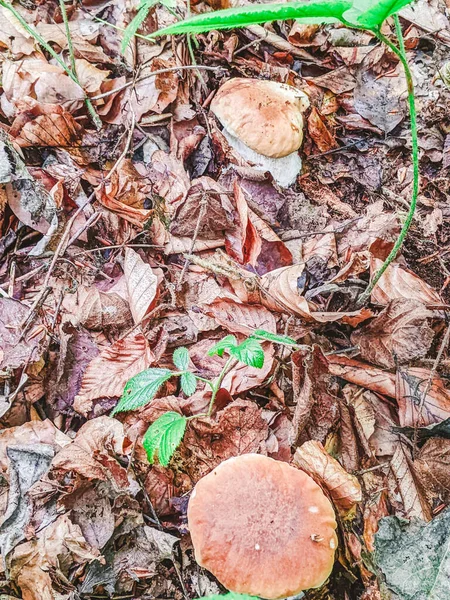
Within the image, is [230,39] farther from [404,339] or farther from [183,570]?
[183,570]

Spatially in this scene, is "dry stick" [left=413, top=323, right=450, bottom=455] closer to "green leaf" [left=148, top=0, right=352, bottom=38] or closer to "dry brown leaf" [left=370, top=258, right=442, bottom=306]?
"dry brown leaf" [left=370, top=258, right=442, bottom=306]

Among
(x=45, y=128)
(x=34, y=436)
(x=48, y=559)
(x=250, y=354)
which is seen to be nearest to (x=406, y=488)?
(x=250, y=354)

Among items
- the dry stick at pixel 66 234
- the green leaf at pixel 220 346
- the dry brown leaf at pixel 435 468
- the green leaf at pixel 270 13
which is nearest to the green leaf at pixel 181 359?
the green leaf at pixel 220 346

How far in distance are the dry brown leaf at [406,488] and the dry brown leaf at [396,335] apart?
40cm

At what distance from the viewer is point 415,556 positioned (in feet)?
5.35

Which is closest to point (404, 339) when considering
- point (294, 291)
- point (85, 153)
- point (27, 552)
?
point (294, 291)

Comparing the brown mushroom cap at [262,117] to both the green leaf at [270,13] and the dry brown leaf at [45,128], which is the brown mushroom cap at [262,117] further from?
the green leaf at [270,13]

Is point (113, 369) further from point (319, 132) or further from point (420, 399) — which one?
point (319, 132)

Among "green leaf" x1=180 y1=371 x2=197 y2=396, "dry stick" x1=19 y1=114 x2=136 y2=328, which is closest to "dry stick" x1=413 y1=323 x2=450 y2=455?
"green leaf" x1=180 y1=371 x2=197 y2=396

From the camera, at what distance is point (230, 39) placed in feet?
11.1

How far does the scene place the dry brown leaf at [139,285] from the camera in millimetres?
2283

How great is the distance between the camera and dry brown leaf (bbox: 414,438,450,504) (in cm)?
189

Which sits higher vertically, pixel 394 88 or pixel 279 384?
pixel 394 88

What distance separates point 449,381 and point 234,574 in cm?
127
